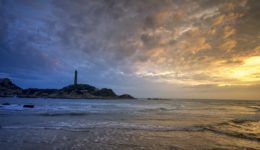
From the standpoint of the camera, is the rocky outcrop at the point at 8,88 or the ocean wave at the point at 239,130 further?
the rocky outcrop at the point at 8,88

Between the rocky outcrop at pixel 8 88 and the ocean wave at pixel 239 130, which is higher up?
the rocky outcrop at pixel 8 88

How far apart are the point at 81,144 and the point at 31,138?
3.35 metres

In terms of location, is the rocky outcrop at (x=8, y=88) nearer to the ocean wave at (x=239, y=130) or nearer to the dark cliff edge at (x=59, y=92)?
the dark cliff edge at (x=59, y=92)

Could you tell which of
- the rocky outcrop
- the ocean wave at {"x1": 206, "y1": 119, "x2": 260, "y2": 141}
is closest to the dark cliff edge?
the rocky outcrop

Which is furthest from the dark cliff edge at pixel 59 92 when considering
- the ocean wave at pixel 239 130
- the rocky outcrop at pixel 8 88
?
the ocean wave at pixel 239 130

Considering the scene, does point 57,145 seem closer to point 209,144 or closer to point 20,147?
point 20,147

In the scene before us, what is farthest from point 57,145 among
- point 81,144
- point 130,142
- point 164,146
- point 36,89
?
point 36,89

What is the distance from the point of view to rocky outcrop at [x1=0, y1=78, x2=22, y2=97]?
150400mm

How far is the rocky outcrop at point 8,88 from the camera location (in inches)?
5921

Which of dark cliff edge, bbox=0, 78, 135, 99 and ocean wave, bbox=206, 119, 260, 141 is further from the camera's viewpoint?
dark cliff edge, bbox=0, 78, 135, 99

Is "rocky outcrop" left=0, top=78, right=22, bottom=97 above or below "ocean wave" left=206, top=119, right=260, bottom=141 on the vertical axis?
above

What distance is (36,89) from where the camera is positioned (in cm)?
17225

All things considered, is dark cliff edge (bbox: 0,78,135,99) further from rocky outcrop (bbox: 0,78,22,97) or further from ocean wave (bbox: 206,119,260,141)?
ocean wave (bbox: 206,119,260,141)

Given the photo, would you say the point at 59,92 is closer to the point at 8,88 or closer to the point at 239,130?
the point at 8,88
